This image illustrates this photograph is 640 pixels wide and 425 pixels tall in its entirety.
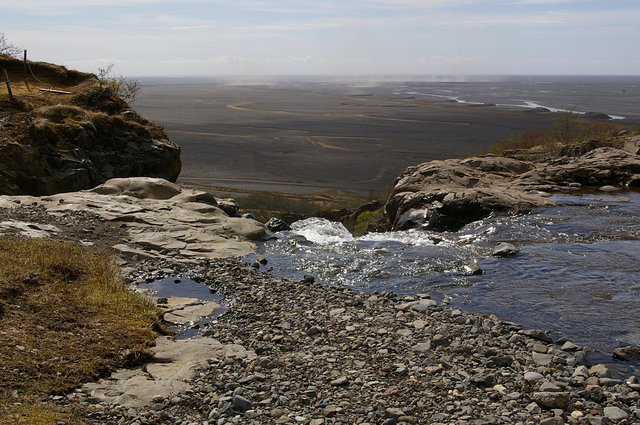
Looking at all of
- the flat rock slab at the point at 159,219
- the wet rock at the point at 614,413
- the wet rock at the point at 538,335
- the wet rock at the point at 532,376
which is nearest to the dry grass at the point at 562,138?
the flat rock slab at the point at 159,219

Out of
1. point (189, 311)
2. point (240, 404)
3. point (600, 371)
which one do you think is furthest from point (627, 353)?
point (189, 311)

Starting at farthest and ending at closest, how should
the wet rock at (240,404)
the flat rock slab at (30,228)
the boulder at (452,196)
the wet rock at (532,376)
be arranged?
the boulder at (452,196), the flat rock slab at (30,228), the wet rock at (532,376), the wet rock at (240,404)

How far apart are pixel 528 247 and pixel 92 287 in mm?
13619

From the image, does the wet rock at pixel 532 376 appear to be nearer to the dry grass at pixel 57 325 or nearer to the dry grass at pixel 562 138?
the dry grass at pixel 57 325

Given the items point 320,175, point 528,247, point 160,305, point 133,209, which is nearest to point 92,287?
point 160,305

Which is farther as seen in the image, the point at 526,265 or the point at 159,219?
the point at 159,219

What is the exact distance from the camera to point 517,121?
10244 centimetres

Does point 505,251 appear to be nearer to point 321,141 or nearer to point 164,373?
point 164,373

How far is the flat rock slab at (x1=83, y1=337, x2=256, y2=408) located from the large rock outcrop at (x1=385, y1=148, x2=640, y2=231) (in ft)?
46.7

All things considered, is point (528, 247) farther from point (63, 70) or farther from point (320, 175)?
point (320, 175)

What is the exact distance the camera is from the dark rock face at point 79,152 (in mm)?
24672

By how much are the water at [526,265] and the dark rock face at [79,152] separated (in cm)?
1046

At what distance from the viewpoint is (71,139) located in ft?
88.0

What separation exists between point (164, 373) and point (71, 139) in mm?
20236
